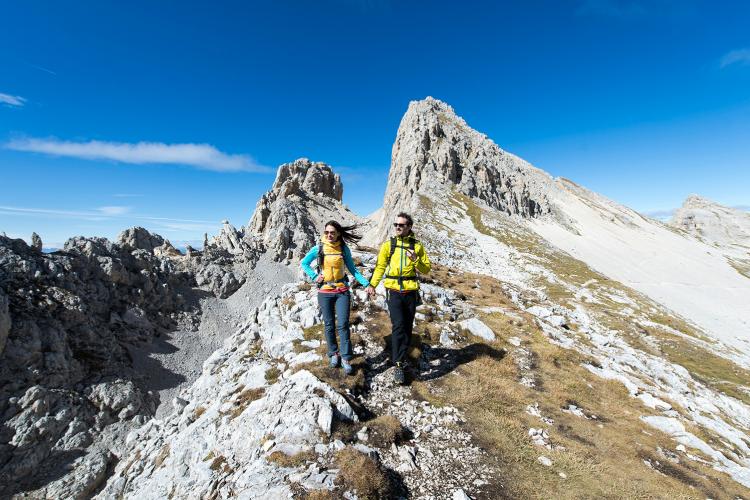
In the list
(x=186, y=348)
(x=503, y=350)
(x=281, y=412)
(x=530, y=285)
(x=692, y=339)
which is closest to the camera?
(x=281, y=412)

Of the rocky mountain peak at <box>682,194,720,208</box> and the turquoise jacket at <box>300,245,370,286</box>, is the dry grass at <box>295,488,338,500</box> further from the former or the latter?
the rocky mountain peak at <box>682,194,720,208</box>

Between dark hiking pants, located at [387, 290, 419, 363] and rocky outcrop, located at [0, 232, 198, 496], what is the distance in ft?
262

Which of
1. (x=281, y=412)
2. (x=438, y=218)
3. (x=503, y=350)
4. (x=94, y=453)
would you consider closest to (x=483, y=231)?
(x=438, y=218)

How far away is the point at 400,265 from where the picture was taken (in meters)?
9.77

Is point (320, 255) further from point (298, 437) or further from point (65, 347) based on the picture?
point (65, 347)

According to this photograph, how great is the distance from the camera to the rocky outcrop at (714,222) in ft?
487

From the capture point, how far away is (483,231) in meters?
62.6

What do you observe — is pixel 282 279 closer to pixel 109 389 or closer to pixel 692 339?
pixel 109 389

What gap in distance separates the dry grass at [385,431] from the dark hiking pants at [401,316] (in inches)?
90.7

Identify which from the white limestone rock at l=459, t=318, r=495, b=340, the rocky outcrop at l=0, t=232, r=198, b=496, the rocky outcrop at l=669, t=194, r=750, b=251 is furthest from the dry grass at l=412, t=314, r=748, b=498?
the rocky outcrop at l=669, t=194, r=750, b=251

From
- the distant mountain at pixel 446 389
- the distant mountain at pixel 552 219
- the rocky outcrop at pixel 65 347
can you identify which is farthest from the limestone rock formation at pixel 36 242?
the distant mountain at pixel 552 219

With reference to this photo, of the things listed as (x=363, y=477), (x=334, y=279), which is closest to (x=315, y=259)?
(x=334, y=279)

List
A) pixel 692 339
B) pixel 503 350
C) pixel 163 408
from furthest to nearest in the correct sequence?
pixel 163 408 < pixel 692 339 < pixel 503 350

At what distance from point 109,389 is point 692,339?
11383cm
